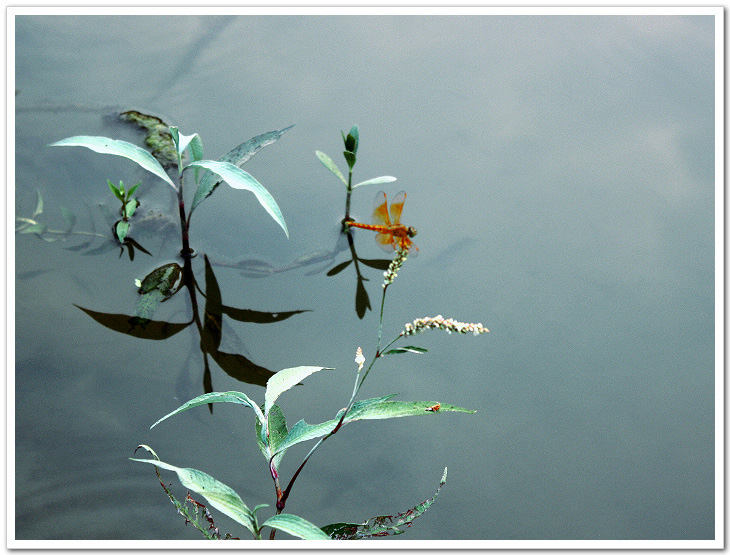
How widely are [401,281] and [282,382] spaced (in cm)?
58

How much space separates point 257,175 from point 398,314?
2.19ft

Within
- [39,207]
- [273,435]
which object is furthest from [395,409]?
[39,207]

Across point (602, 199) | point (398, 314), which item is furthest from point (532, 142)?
point (398, 314)

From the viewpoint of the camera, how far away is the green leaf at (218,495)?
3.43ft

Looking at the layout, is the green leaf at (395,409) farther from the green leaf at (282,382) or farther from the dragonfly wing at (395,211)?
the dragonfly wing at (395,211)

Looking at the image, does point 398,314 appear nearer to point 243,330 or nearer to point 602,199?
point 243,330

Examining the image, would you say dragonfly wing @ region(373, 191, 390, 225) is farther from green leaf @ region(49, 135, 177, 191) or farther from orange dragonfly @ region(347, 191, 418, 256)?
green leaf @ region(49, 135, 177, 191)

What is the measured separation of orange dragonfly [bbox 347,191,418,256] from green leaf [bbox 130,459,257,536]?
87 centimetres

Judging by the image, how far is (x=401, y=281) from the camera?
169 cm

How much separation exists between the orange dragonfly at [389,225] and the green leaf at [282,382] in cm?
62

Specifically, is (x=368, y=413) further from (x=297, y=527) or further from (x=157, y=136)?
(x=157, y=136)

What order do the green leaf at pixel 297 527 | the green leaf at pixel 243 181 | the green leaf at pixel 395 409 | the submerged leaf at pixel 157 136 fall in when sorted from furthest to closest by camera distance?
the submerged leaf at pixel 157 136 → the green leaf at pixel 243 181 → the green leaf at pixel 395 409 → the green leaf at pixel 297 527

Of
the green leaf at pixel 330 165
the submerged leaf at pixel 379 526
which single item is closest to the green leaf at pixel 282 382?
the submerged leaf at pixel 379 526

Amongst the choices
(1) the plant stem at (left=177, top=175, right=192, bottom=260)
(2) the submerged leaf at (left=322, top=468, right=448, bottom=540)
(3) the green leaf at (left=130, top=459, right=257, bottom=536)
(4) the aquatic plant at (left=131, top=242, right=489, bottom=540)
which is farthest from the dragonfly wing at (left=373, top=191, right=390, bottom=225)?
(3) the green leaf at (left=130, top=459, right=257, bottom=536)
